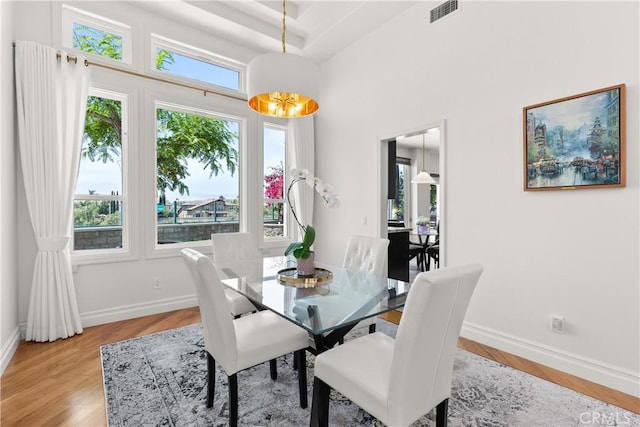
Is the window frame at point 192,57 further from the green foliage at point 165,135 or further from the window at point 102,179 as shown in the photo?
the window at point 102,179

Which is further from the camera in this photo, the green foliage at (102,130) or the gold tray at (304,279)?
the green foliage at (102,130)

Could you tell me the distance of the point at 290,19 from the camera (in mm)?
3951

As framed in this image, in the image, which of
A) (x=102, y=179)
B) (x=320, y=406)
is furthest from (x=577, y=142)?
(x=102, y=179)

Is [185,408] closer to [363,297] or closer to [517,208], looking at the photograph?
[363,297]

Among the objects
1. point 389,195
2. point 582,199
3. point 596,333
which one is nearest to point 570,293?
point 596,333

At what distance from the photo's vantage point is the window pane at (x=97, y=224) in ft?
10.8

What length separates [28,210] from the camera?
9.46 feet

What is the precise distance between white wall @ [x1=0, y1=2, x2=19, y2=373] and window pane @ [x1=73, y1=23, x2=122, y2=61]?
0.58 metres

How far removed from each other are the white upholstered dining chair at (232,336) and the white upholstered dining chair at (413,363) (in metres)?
0.35

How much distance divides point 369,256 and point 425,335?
1563 mm

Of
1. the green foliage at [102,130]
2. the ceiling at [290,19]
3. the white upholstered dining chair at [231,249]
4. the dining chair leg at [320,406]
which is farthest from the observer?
the ceiling at [290,19]

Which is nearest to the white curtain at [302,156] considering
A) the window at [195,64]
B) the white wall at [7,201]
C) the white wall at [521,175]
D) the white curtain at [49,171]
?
the window at [195,64]

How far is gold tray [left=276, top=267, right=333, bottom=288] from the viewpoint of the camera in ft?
6.91

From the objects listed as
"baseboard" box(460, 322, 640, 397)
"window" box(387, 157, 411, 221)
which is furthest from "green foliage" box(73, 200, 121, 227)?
"window" box(387, 157, 411, 221)
